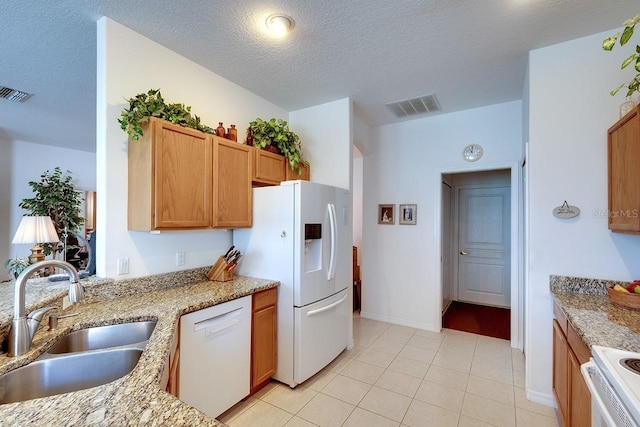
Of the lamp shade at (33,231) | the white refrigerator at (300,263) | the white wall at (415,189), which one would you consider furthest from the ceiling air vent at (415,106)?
the lamp shade at (33,231)

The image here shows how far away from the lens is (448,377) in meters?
2.59

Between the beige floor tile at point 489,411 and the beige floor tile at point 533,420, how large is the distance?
4 centimetres

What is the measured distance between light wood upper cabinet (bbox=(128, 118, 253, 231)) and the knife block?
0.33m

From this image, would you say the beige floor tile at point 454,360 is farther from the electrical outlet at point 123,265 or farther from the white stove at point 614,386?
the electrical outlet at point 123,265

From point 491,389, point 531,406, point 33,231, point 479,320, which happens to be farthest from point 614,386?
point 33,231

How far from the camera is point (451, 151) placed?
11.7ft

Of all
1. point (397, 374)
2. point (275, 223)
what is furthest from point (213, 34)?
point (397, 374)

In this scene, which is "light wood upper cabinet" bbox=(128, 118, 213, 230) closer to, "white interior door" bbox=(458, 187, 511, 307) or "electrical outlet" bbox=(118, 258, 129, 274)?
"electrical outlet" bbox=(118, 258, 129, 274)

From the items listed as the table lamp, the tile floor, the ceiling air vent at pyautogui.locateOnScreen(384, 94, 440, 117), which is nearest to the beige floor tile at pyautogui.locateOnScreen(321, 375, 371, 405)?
the tile floor

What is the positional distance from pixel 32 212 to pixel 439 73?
5.89 meters

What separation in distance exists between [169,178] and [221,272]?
0.89 m

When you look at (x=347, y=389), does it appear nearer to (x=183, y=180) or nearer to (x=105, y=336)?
(x=105, y=336)

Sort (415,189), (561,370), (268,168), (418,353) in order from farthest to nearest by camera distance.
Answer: (415,189) < (418,353) < (268,168) < (561,370)

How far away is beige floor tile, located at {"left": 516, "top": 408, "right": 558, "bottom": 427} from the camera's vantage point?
1988 mm
